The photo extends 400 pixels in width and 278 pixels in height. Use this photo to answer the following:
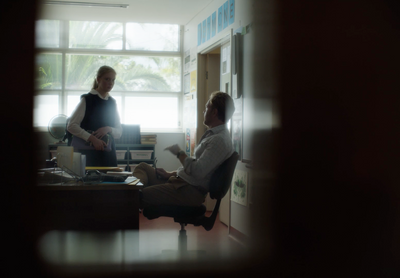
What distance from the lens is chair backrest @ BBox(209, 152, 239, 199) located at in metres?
1.98

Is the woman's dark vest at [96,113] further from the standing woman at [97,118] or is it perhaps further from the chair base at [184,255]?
the chair base at [184,255]

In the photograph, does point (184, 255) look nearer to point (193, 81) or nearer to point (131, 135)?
point (193, 81)

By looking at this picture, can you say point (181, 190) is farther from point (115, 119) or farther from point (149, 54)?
point (149, 54)

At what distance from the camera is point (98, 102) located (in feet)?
7.84

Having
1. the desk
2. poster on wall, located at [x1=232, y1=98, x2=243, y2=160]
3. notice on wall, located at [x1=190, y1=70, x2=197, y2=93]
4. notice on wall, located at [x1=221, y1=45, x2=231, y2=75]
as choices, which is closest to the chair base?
the desk

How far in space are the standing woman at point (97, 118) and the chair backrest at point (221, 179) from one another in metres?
0.75

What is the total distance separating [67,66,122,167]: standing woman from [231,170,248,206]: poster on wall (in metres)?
1.21

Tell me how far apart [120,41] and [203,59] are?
179 centimetres

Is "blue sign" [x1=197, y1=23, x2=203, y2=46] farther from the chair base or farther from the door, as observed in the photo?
the chair base

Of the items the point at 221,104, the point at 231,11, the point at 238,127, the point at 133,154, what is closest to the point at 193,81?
the point at 133,154

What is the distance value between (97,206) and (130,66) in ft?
15.7

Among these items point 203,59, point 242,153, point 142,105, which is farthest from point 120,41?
point 242,153

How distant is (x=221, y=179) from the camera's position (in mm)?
1987

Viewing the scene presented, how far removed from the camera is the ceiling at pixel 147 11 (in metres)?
4.64
